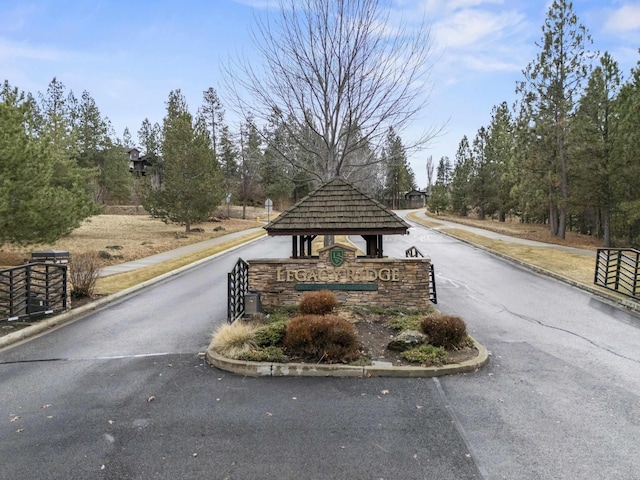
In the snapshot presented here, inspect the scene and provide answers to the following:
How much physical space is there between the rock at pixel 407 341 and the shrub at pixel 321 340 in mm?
671

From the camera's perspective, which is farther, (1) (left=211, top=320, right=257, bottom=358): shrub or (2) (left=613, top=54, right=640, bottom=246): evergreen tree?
(2) (left=613, top=54, right=640, bottom=246): evergreen tree

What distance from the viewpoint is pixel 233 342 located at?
24.1ft

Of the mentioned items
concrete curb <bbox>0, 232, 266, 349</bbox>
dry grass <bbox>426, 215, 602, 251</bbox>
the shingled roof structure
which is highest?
the shingled roof structure

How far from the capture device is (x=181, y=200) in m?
33.5

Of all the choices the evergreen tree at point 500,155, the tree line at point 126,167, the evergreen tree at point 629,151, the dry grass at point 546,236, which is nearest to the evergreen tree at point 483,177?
the evergreen tree at point 500,155

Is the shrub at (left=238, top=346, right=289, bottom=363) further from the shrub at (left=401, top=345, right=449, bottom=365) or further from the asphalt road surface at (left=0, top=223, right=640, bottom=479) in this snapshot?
the shrub at (left=401, top=345, right=449, bottom=365)

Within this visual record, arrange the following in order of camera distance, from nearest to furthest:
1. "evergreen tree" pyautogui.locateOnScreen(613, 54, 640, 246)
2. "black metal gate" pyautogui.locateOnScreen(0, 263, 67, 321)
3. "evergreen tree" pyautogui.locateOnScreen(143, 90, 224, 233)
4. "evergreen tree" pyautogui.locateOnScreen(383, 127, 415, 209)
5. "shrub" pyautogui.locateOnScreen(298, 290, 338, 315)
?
"shrub" pyautogui.locateOnScreen(298, 290, 338, 315) < "black metal gate" pyautogui.locateOnScreen(0, 263, 67, 321) < "evergreen tree" pyautogui.locateOnScreen(383, 127, 415, 209) < "evergreen tree" pyautogui.locateOnScreen(613, 54, 640, 246) < "evergreen tree" pyautogui.locateOnScreen(143, 90, 224, 233)

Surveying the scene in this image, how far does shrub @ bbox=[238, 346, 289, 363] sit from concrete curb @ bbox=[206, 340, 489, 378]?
0.14 m

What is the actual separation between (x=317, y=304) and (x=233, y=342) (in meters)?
2.25

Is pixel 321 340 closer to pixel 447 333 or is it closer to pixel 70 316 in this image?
pixel 447 333

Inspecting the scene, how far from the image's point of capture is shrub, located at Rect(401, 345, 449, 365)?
6.84m

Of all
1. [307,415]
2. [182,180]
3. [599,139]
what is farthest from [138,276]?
[599,139]

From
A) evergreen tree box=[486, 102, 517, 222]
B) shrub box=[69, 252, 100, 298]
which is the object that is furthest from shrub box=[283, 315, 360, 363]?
evergreen tree box=[486, 102, 517, 222]

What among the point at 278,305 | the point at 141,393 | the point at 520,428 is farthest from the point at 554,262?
the point at 141,393
